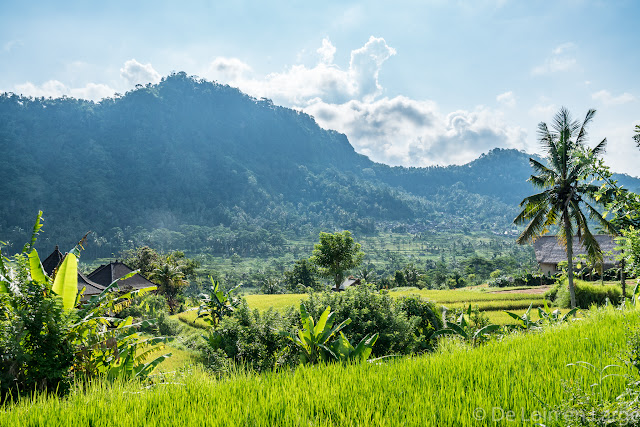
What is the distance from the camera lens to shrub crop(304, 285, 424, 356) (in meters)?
8.19

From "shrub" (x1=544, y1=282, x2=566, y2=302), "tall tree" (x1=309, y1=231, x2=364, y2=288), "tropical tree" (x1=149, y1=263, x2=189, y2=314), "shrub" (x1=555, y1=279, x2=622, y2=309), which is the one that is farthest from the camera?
"tropical tree" (x1=149, y1=263, x2=189, y2=314)

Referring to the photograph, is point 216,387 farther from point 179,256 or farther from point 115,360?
point 179,256

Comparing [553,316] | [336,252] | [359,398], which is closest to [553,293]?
[553,316]

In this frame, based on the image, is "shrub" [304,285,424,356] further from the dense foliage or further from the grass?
the grass

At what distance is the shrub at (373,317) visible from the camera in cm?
819

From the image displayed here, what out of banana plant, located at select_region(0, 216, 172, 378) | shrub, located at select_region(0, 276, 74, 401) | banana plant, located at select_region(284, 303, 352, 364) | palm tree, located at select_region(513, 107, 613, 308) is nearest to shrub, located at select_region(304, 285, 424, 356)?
banana plant, located at select_region(284, 303, 352, 364)

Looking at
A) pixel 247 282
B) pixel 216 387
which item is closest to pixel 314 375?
pixel 216 387

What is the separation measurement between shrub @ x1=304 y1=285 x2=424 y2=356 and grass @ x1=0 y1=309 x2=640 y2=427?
14.2 ft

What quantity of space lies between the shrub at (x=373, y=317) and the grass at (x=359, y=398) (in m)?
4.33

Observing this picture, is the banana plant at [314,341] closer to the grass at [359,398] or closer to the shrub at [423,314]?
the grass at [359,398]

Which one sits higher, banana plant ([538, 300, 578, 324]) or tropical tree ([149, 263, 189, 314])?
banana plant ([538, 300, 578, 324])

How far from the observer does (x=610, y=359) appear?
3414 mm

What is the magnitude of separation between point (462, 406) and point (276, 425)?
4.47 ft

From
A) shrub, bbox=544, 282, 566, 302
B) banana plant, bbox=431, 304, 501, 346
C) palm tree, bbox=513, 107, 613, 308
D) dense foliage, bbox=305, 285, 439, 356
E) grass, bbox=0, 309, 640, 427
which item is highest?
palm tree, bbox=513, 107, 613, 308
